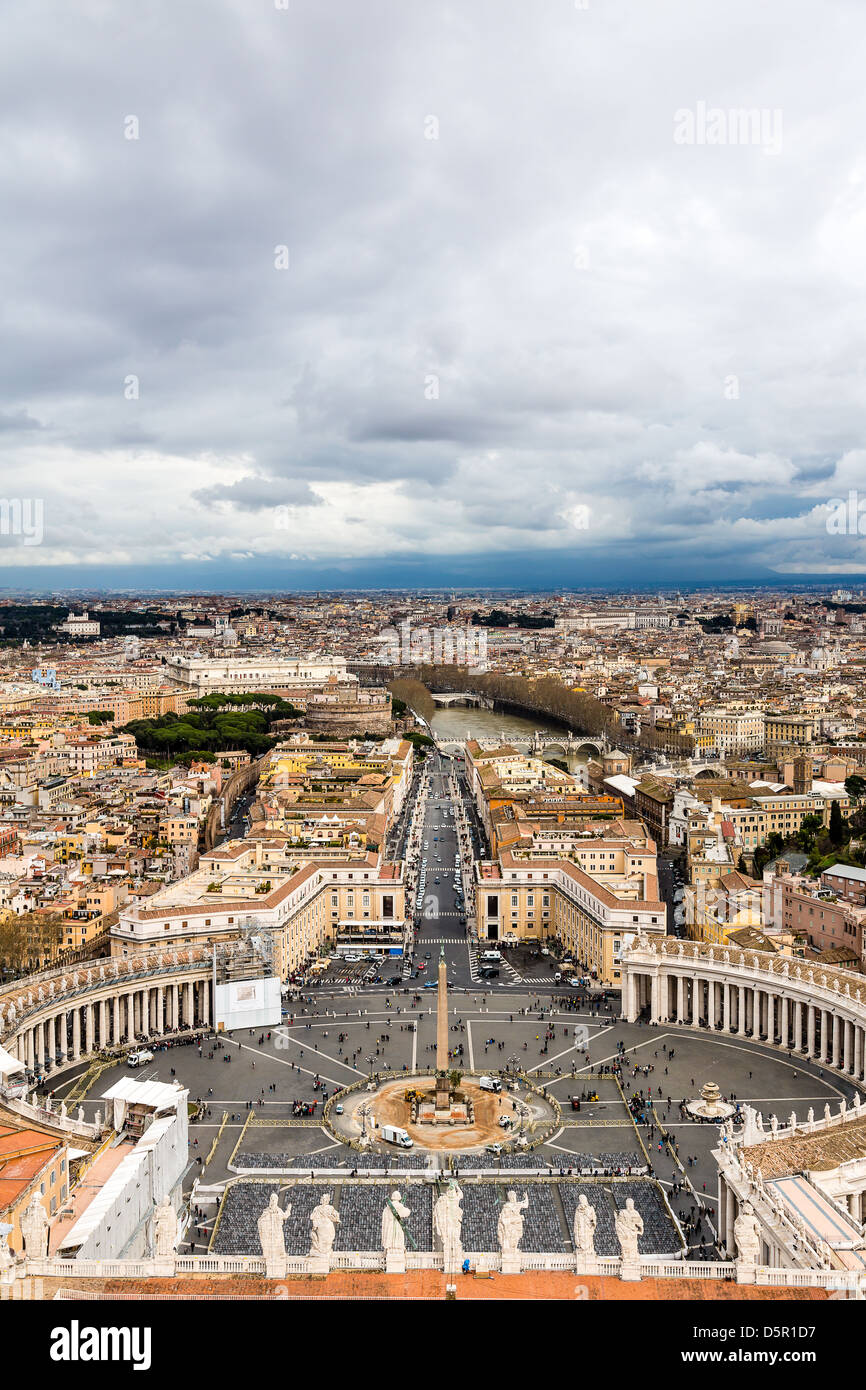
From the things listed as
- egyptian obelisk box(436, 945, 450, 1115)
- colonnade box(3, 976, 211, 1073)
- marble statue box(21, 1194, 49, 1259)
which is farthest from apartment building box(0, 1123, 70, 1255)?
colonnade box(3, 976, 211, 1073)

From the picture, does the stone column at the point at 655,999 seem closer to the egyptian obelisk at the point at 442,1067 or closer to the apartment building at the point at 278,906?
the egyptian obelisk at the point at 442,1067

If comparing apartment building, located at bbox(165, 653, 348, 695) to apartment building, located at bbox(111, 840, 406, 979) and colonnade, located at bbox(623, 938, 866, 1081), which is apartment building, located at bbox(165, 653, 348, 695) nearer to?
apartment building, located at bbox(111, 840, 406, 979)

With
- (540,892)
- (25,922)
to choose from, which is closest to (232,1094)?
(25,922)

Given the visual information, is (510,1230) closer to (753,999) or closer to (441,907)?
(753,999)

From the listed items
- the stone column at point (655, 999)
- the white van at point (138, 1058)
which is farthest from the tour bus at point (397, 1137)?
the stone column at point (655, 999)

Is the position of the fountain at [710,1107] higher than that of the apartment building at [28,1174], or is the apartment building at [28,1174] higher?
the apartment building at [28,1174]
